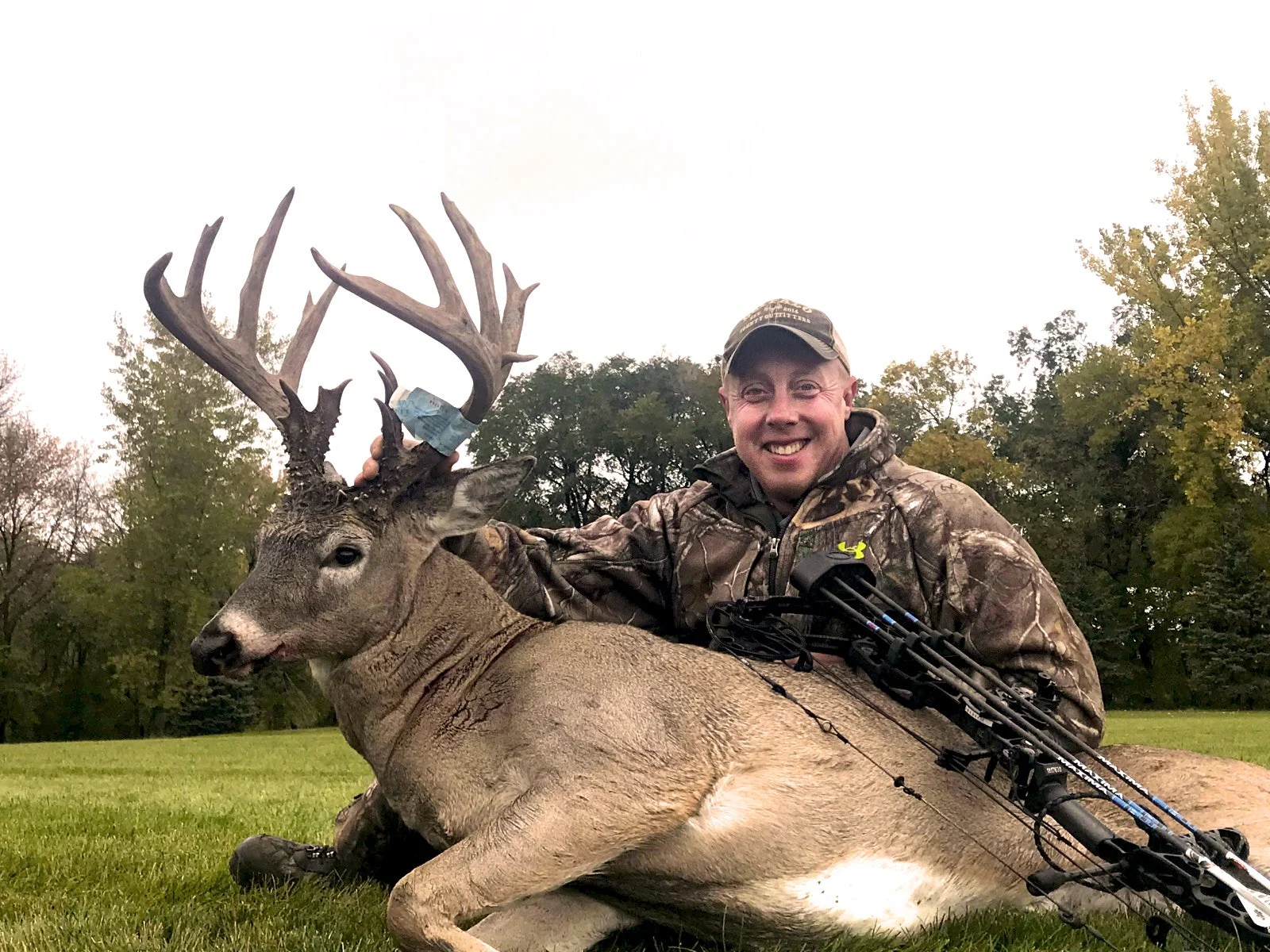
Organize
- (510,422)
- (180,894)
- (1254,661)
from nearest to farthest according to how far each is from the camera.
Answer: (180,894)
(1254,661)
(510,422)

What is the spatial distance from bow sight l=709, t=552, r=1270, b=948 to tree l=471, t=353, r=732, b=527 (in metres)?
36.9

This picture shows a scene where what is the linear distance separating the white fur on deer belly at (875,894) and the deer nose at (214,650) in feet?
6.88

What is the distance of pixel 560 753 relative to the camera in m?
3.63

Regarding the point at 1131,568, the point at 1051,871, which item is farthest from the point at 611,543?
the point at 1131,568

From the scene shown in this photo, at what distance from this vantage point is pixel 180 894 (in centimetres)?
468

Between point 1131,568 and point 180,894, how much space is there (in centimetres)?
3702

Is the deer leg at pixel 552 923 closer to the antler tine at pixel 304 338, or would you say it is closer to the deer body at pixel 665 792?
the deer body at pixel 665 792

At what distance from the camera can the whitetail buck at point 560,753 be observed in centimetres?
357

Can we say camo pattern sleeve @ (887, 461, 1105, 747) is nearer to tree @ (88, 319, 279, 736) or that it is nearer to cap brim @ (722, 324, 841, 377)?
cap brim @ (722, 324, 841, 377)

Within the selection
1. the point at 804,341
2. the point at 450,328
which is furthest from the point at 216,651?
the point at 804,341

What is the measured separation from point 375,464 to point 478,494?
42 centimetres

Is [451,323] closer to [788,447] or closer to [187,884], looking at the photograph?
[788,447]

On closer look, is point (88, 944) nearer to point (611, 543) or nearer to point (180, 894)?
point (180, 894)

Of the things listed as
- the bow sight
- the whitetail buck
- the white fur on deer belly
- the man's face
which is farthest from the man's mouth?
the white fur on deer belly
